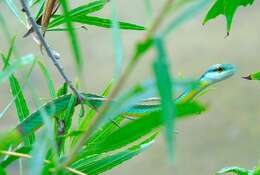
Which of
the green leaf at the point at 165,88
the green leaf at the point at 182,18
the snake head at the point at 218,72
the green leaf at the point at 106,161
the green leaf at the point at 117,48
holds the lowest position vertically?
the green leaf at the point at 106,161

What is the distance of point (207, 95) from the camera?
3.33 meters

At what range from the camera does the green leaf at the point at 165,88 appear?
29 centimetres

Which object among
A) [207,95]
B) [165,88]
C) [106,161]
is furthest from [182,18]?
[207,95]

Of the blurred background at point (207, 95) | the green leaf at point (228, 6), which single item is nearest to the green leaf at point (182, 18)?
the green leaf at point (228, 6)

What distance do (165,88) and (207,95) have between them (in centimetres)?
306

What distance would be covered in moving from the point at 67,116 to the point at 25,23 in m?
0.11

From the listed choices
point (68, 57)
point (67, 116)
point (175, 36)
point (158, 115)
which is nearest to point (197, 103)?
point (158, 115)

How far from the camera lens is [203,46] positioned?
3.50 m

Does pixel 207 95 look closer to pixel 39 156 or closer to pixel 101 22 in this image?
pixel 101 22

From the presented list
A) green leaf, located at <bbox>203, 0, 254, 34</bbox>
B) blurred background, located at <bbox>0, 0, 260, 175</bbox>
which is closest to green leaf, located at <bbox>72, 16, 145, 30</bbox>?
green leaf, located at <bbox>203, 0, 254, 34</bbox>

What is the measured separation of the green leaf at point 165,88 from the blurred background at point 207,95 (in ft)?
9.91

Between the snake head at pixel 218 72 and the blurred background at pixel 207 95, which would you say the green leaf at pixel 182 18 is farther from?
the blurred background at pixel 207 95

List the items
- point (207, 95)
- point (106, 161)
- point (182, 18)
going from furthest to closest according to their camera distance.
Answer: point (207, 95) < point (106, 161) < point (182, 18)

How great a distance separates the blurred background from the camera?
11.0 feet
